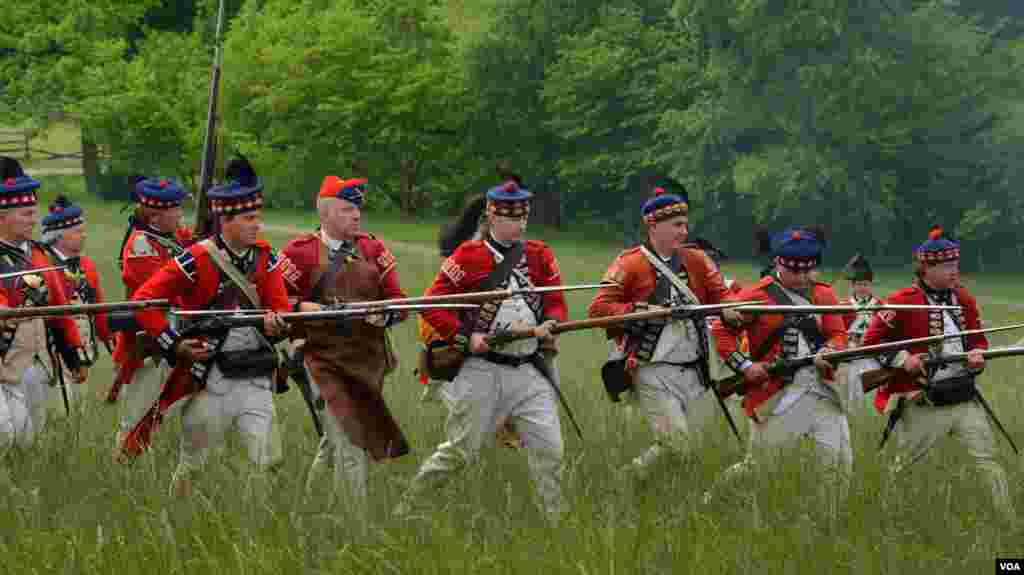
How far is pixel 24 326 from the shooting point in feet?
30.4

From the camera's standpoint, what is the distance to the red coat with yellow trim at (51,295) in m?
9.23

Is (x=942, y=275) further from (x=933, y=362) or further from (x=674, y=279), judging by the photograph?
(x=674, y=279)

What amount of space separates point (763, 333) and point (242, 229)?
3.14 m

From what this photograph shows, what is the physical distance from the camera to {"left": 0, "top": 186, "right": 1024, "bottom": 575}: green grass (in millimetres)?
6559

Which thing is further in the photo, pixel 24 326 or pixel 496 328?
pixel 24 326

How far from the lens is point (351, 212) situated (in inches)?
358

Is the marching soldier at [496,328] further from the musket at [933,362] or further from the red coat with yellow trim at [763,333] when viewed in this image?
the musket at [933,362]

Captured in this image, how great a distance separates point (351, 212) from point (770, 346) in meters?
2.59

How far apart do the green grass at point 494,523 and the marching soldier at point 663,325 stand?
1.45 feet

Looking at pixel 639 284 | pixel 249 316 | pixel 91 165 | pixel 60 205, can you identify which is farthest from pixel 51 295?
pixel 91 165

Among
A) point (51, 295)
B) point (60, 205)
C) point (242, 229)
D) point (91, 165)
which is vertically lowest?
point (91, 165)

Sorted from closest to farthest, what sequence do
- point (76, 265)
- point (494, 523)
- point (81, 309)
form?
point (494, 523)
point (81, 309)
point (76, 265)

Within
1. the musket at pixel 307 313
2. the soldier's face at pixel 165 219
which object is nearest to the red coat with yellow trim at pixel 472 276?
the musket at pixel 307 313

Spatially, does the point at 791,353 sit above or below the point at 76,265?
above
